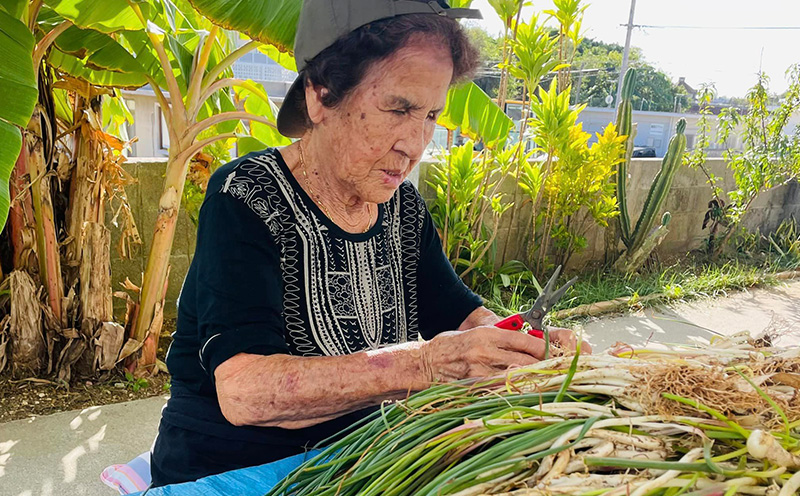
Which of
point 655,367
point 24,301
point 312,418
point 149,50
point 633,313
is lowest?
point 633,313

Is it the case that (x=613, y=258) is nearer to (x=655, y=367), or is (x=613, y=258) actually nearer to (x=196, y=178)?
(x=196, y=178)

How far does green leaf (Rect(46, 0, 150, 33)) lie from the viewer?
2.14 metres

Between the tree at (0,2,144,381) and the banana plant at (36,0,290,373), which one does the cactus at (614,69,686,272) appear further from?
the tree at (0,2,144,381)

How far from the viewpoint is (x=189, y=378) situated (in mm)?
1354

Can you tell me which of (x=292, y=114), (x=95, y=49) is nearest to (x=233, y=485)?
(x=292, y=114)

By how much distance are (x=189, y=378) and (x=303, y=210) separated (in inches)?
17.2

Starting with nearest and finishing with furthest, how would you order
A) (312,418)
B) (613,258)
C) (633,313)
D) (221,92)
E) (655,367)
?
(655,367)
(312,418)
(221,92)
(633,313)
(613,258)

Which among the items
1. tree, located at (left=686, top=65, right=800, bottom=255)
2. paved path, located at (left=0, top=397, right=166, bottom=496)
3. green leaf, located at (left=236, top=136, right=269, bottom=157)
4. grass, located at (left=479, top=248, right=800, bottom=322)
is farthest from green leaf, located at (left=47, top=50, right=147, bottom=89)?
tree, located at (left=686, top=65, right=800, bottom=255)

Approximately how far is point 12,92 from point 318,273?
110 centimetres

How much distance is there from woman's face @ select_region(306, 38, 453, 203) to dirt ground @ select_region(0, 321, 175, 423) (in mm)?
2454

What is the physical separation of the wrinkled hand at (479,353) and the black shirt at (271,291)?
0.30m

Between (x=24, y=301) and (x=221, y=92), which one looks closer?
(x=24, y=301)

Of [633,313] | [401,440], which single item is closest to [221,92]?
A: [401,440]

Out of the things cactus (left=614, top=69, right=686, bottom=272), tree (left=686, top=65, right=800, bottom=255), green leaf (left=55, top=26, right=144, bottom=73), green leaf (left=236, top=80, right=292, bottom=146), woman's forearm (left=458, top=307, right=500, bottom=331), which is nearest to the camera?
woman's forearm (left=458, top=307, right=500, bottom=331)
